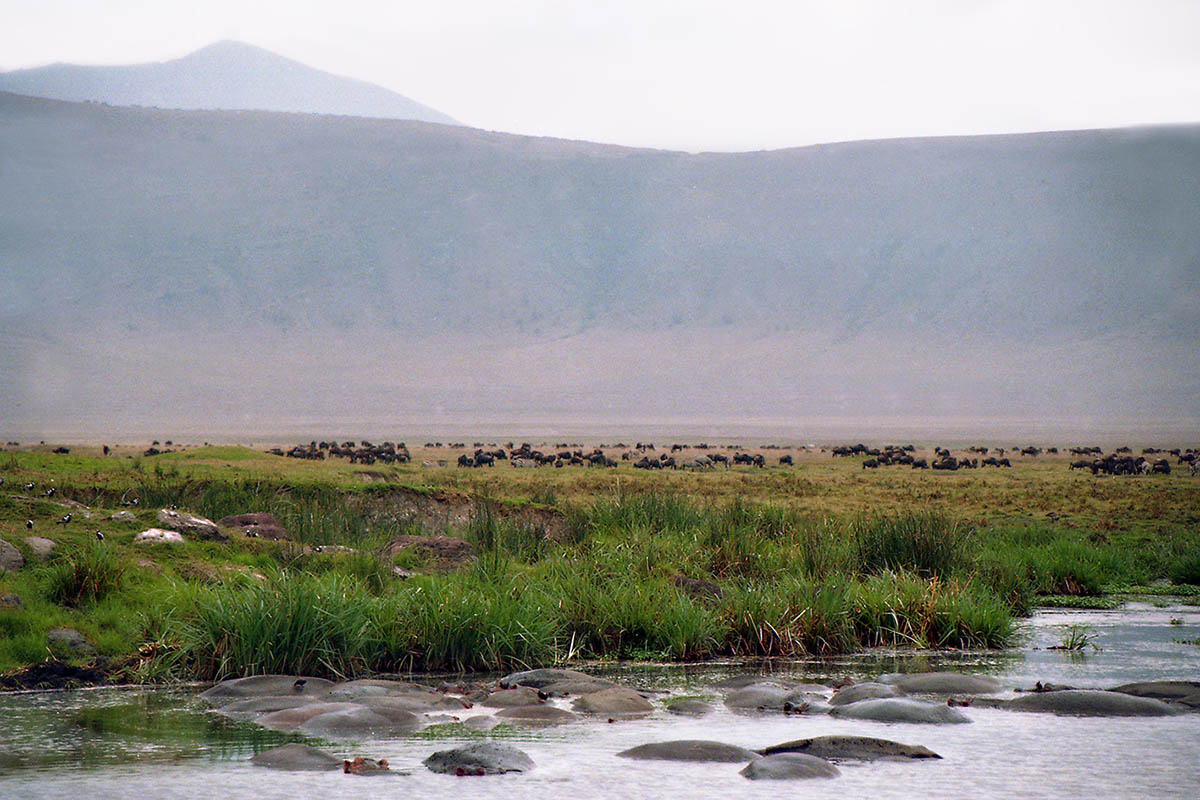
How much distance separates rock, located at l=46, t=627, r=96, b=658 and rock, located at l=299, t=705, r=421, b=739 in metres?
3.44

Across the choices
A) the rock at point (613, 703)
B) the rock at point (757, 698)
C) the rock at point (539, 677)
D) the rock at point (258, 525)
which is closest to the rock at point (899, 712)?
the rock at point (757, 698)

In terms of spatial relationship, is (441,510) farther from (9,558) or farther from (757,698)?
(757,698)

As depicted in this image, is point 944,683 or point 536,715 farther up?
point 944,683

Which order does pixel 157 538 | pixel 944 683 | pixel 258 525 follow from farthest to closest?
pixel 258 525 → pixel 157 538 → pixel 944 683

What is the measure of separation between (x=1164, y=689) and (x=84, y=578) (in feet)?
34.3

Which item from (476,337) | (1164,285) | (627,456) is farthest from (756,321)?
(627,456)

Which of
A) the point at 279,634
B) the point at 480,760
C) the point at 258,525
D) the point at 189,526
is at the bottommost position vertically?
the point at 480,760

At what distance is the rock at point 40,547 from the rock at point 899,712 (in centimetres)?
A: 864

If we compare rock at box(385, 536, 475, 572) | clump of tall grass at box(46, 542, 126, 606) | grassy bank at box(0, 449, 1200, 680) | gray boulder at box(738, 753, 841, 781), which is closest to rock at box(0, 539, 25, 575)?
grassy bank at box(0, 449, 1200, 680)

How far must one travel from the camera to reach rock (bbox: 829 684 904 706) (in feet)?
39.0

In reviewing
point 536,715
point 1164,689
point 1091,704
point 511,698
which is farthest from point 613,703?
point 1164,689

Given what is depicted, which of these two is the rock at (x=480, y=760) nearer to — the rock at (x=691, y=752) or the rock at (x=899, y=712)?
the rock at (x=691, y=752)

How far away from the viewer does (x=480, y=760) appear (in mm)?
9594

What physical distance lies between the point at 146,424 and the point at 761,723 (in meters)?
86.8
